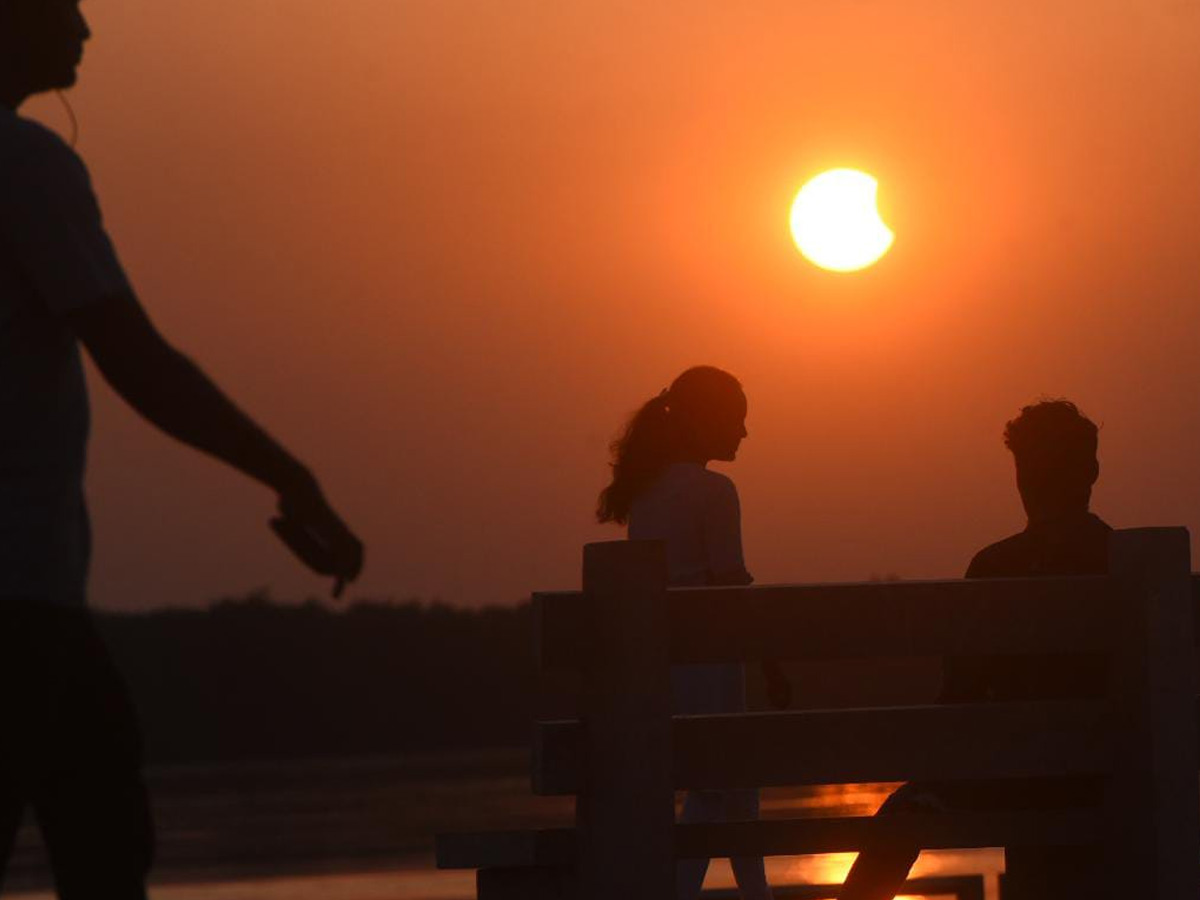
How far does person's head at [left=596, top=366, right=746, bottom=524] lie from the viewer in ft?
26.6

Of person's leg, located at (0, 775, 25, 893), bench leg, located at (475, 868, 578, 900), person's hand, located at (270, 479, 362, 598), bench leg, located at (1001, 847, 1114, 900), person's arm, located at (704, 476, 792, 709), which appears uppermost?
person's arm, located at (704, 476, 792, 709)

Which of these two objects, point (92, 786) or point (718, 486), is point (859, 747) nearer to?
point (92, 786)

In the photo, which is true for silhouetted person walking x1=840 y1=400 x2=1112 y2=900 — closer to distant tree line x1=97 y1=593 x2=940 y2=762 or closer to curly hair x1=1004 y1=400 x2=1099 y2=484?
curly hair x1=1004 y1=400 x2=1099 y2=484

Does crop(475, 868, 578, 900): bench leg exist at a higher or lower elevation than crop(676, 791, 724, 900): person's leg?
lower

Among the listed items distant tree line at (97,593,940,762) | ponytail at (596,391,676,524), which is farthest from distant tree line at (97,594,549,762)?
ponytail at (596,391,676,524)

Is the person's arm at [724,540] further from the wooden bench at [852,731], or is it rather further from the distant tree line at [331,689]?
the distant tree line at [331,689]

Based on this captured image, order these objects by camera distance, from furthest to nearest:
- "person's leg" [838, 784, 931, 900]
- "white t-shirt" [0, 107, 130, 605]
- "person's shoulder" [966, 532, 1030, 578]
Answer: "person's shoulder" [966, 532, 1030, 578]
"person's leg" [838, 784, 931, 900]
"white t-shirt" [0, 107, 130, 605]

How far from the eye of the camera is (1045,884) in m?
5.13

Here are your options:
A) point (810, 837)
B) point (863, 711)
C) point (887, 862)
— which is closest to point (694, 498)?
point (887, 862)

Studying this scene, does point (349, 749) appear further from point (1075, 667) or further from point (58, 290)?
point (58, 290)

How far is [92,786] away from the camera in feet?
10.9

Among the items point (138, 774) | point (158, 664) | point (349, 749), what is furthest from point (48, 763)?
point (158, 664)

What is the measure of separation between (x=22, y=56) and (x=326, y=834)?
40.8 feet

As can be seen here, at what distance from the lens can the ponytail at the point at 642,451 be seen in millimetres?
8156
